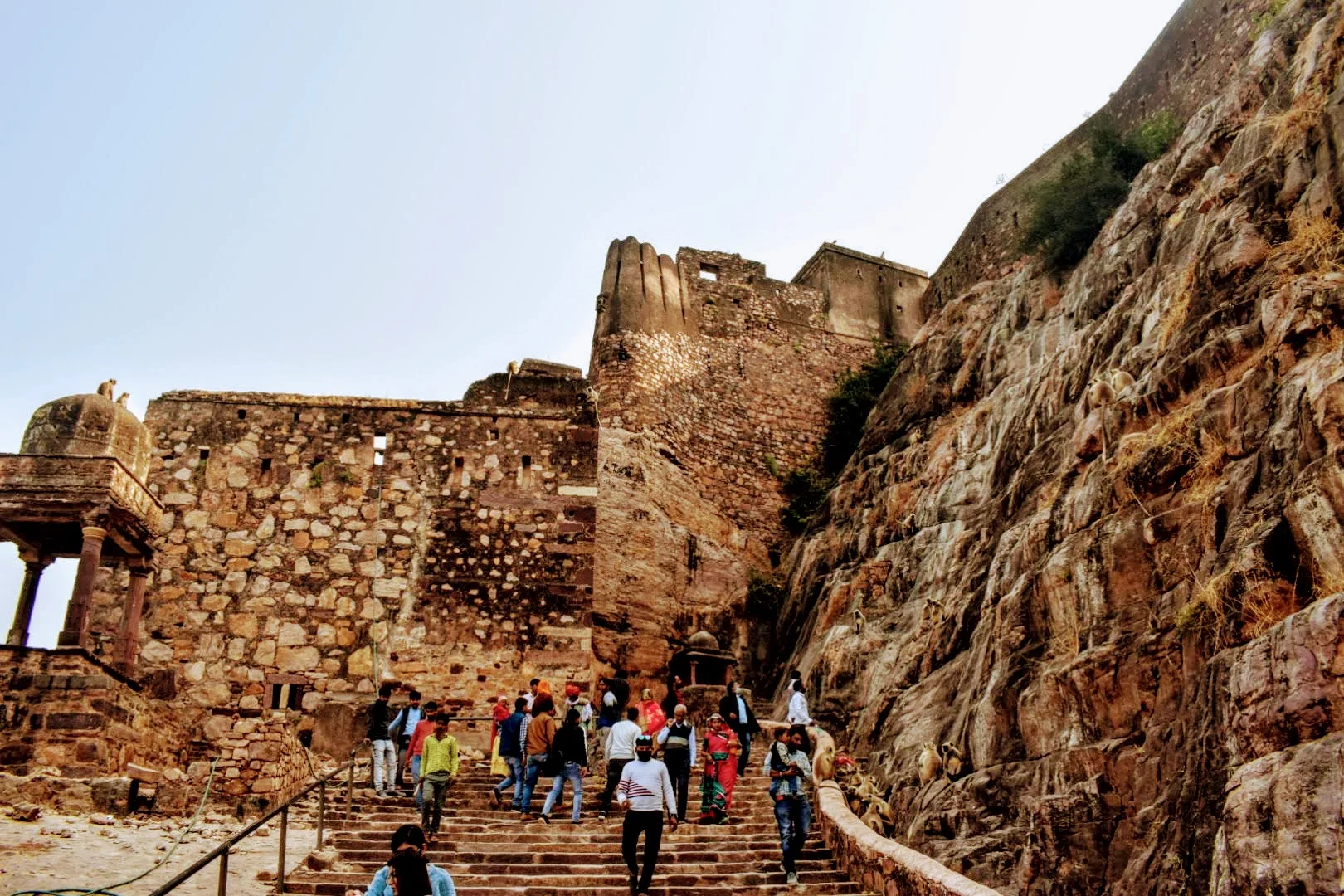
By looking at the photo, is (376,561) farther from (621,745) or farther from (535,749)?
(621,745)

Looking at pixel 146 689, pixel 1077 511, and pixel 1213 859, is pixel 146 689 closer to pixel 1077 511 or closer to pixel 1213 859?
pixel 1077 511

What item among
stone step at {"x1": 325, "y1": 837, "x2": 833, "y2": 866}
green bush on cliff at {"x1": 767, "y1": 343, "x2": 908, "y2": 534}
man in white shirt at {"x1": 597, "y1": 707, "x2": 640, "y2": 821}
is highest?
green bush on cliff at {"x1": 767, "y1": 343, "x2": 908, "y2": 534}

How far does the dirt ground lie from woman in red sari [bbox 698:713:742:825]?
Answer: 4055 mm

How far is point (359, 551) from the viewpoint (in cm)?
1850

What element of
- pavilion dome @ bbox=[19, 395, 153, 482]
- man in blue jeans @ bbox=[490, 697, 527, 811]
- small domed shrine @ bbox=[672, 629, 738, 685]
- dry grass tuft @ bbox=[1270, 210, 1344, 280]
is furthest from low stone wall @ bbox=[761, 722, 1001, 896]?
pavilion dome @ bbox=[19, 395, 153, 482]

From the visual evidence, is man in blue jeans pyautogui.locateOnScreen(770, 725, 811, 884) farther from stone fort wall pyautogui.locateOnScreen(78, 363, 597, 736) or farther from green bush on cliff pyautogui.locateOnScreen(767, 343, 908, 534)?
green bush on cliff pyautogui.locateOnScreen(767, 343, 908, 534)

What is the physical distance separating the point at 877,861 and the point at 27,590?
12268 mm

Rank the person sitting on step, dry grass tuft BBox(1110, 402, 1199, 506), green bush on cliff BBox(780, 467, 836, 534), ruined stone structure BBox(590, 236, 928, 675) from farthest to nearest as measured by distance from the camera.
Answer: green bush on cliff BBox(780, 467, 836, 534) < ruined stone structure BBox(590, 236, 928, 675) < dry grass tuft BBox(1110, 402, 1199, 506) < the person sitting on step

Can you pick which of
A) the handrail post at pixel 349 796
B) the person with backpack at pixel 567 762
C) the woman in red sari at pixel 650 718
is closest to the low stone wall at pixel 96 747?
the handrail post at pixel 349 796

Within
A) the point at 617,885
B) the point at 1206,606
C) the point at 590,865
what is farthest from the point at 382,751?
the point at 1206,606

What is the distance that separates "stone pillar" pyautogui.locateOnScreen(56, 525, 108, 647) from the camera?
1429 centimetres

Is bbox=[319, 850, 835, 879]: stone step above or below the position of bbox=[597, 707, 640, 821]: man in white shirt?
below

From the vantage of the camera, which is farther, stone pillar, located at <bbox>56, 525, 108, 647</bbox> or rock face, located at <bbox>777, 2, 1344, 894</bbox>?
stone pillar, located at <bbox>56, 525, 108, 647</bbox>

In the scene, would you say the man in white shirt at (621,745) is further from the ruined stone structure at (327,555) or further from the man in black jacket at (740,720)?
the ruined stone structure at (327,555)
